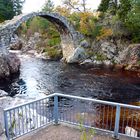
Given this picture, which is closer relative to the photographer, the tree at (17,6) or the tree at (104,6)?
the tree at (104,6)

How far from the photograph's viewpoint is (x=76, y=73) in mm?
23594

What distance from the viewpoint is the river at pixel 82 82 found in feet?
54.3

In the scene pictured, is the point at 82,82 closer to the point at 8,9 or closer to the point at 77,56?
the point at 77,56

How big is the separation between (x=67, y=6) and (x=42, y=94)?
20777 millimetres

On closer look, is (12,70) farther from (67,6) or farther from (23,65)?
(67,6)

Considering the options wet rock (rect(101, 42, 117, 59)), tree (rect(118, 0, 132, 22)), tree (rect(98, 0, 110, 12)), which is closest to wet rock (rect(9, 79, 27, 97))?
wet rock (rect(101, 42, 117, 59))

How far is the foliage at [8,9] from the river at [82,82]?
17678 mm

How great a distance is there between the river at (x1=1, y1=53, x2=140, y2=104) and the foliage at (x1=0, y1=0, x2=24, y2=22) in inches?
696

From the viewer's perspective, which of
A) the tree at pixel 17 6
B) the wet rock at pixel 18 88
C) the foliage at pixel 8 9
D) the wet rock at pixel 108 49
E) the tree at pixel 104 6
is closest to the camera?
the wet rock at pixel 18 88

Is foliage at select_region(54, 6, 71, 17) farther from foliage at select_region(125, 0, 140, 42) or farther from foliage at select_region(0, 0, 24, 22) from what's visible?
foliage at select_region(0, 0, 24, 22)

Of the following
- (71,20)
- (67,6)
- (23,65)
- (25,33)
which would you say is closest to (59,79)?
(23,65)

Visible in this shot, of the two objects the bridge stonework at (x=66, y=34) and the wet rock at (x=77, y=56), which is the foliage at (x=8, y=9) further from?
the wet rock at (x=77, y=56)

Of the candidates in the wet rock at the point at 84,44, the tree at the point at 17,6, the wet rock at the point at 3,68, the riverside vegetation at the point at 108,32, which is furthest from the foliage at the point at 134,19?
the tree at the point at 17,6

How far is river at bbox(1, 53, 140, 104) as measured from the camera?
16.6m
